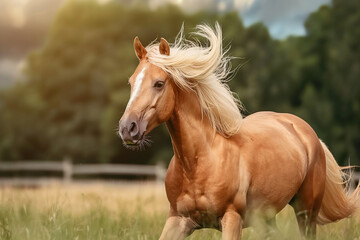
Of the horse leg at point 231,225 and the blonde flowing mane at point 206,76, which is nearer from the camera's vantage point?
the horse leg at point 231,225

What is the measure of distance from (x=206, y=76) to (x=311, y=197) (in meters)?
2.09

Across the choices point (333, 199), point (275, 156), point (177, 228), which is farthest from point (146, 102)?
point (333, 199)

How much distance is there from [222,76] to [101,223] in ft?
6.57

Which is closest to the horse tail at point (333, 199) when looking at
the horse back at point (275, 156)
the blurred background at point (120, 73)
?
the horse back at point (275, 156)

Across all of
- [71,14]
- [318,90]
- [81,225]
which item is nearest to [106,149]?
[71,14]

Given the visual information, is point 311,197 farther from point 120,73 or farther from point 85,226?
point 120,73

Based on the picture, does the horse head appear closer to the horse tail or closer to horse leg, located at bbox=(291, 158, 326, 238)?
horse leg, located at bbox=(291, 158, 326, 238)

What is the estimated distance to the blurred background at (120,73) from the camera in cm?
2755

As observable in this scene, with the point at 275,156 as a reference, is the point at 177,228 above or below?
below

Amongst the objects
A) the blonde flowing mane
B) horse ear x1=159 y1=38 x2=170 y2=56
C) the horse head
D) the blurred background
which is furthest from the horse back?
the blurred background

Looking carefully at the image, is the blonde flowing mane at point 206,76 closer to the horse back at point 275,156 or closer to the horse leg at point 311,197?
the horse back at point 275,156

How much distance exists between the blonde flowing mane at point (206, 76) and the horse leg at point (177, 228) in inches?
33.7

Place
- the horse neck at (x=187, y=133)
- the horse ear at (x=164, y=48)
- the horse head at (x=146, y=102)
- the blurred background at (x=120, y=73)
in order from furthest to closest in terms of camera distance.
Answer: the blurred background at (x=120, y=73)
the horse neck at (x=187, y=133)
the horse ear at (x=164, y=48)
the horse head at (x=146, y=102)

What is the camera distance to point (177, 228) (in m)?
4.47
